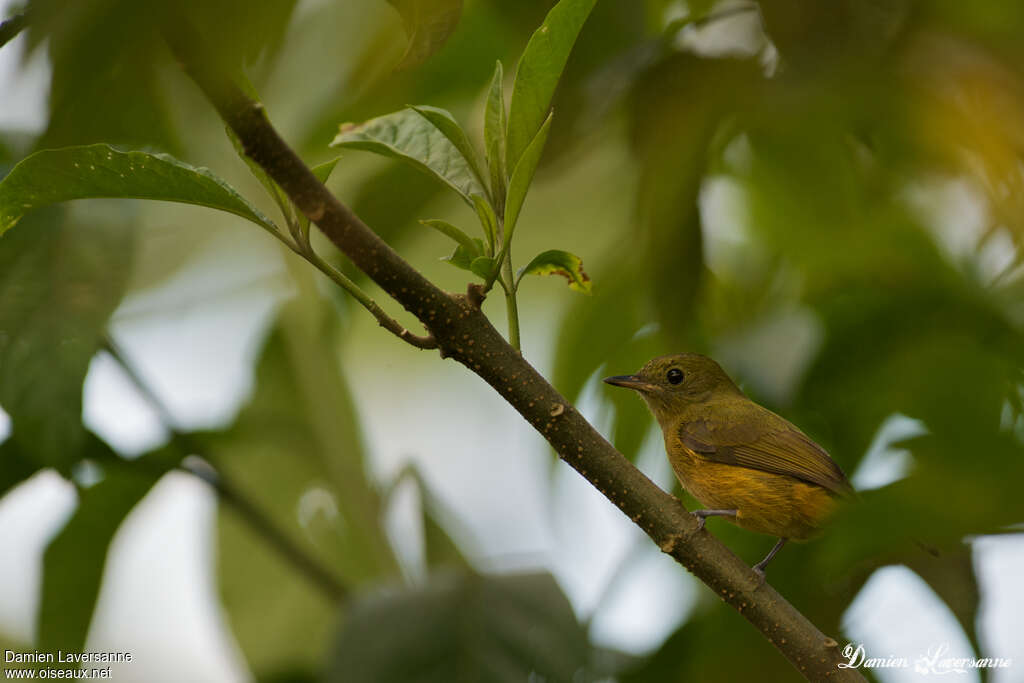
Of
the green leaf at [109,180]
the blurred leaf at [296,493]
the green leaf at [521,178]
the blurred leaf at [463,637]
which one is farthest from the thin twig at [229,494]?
the green leaf at [521,178]

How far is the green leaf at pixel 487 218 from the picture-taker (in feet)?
3.94

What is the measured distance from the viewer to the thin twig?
7.36 feet

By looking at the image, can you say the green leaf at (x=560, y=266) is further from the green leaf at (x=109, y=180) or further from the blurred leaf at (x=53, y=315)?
the blurred leaf at (x=53, y=315)

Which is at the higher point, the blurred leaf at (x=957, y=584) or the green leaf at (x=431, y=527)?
the green leaf at (x=431, y=527)

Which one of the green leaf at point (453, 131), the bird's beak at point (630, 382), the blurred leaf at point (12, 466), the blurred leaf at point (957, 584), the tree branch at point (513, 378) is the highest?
the bird's beak at point (630, 382)

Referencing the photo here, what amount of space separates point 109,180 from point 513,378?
0.53 m

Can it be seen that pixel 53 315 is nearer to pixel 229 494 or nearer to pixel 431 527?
pixel 229 494

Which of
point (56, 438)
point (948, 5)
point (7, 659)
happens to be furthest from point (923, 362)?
point (7, 659)

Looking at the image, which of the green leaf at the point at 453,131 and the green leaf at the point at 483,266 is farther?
the green leaf at the point at 453,131

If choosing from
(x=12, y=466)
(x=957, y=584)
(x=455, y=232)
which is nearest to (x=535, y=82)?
(x=455, y=232)

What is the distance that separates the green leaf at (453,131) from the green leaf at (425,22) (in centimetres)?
6

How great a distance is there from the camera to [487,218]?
1.21 metres

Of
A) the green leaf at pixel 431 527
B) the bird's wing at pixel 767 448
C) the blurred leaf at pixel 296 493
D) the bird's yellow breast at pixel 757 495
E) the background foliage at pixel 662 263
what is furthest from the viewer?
the blurred leaf at pixel 296 493

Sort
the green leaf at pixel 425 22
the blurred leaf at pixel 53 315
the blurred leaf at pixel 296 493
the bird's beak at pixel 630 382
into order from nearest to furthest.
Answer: the green leaf at pixel 425 22 → the blurred leaf at pixel 53 315 → the bird's beak at pixel 630 382 → the blurred leaf at pixel 296 493
